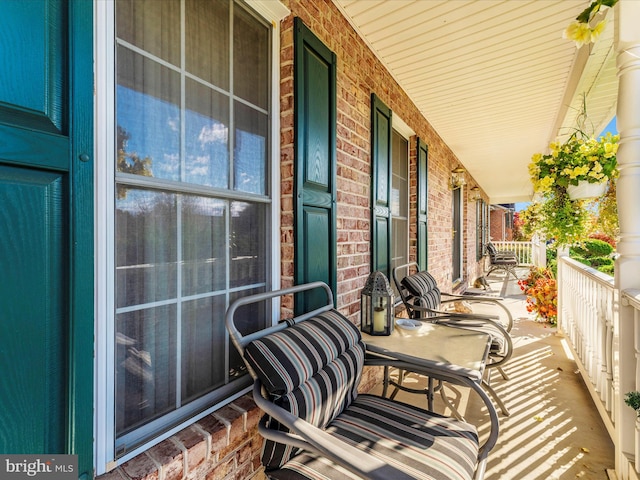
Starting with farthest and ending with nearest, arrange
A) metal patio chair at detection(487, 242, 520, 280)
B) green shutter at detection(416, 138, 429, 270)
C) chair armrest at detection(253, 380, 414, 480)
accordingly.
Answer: metal patio chair at detection(487, 242, 520, 280) < green shutter at detection(416, 138, 429, 270) < chair armrest at detection(253, 380, 414, 480)

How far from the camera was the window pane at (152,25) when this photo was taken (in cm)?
102

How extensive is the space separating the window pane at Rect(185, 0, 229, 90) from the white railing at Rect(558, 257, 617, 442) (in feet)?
8.62

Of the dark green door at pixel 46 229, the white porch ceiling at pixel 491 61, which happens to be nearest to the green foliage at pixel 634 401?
the dark green door at pixel 46 229

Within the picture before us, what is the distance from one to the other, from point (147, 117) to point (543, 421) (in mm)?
2945

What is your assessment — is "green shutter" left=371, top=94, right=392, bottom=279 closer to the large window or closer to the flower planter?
the large window

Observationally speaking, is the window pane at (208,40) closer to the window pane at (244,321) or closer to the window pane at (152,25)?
the window pane at (152,25)

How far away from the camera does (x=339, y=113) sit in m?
2.10

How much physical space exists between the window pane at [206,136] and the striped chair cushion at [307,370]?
2.26ft

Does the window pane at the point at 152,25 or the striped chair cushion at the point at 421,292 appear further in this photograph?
the striped chair cushion at the point at 421,292

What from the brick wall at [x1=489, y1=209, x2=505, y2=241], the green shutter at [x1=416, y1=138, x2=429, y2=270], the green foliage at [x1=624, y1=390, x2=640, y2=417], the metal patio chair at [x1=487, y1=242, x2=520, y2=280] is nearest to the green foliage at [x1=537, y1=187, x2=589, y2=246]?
the green shutter at [x1=416, y1=138, x2=429, y2=270]

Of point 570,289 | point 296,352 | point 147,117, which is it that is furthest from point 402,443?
point 570,289

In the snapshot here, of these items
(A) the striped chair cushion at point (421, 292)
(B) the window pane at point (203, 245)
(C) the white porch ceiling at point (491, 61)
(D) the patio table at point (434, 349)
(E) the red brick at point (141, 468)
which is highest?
(C) the white porch ceiling at point (491, 61)

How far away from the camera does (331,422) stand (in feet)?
4.23

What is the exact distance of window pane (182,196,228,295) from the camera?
121cm
